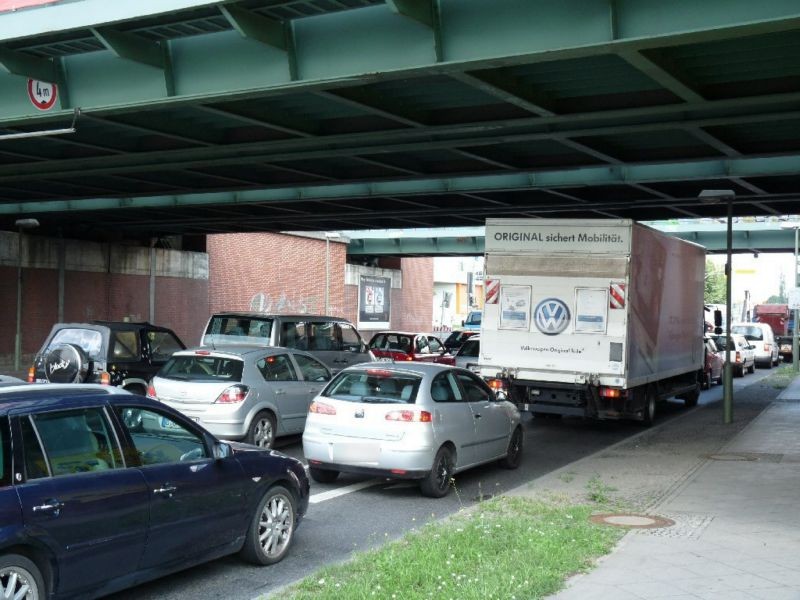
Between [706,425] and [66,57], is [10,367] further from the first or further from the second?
[706,425]

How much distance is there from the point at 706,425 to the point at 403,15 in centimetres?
1087

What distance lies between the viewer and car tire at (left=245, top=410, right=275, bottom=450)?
12320mm

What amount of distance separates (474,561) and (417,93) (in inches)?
305

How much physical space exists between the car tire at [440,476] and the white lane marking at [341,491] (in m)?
0.85

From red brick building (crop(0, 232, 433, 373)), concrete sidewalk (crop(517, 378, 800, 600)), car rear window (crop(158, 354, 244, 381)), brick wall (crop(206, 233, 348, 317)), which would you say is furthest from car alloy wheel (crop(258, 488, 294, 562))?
brick wall (crop(206, 233, 348, 317))

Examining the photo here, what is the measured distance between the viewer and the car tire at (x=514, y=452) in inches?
478

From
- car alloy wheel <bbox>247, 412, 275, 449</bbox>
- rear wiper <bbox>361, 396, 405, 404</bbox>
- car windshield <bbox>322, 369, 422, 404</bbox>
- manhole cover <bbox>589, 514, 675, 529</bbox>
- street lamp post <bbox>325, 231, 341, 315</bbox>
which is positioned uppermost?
street lamp post <bbox>325, 231, 341, 315</bbox>

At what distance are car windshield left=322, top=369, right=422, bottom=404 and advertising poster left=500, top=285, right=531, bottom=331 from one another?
5.40m

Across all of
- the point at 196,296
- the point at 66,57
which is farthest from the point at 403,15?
the point at 196,296

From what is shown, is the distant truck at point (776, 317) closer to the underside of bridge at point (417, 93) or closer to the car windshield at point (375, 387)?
the underside of bridge at point (417, 93)

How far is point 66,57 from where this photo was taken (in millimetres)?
13570

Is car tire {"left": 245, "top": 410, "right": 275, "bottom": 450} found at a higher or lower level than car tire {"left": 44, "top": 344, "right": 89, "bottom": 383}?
lower

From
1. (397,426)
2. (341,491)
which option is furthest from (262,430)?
(397,426)

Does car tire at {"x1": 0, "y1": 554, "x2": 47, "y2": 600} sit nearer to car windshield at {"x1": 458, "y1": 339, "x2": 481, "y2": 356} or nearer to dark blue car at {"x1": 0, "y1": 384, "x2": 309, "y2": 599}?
dark blue car at {"x1": 0, "y1": 384, "x2": 309, "y2": 599}
